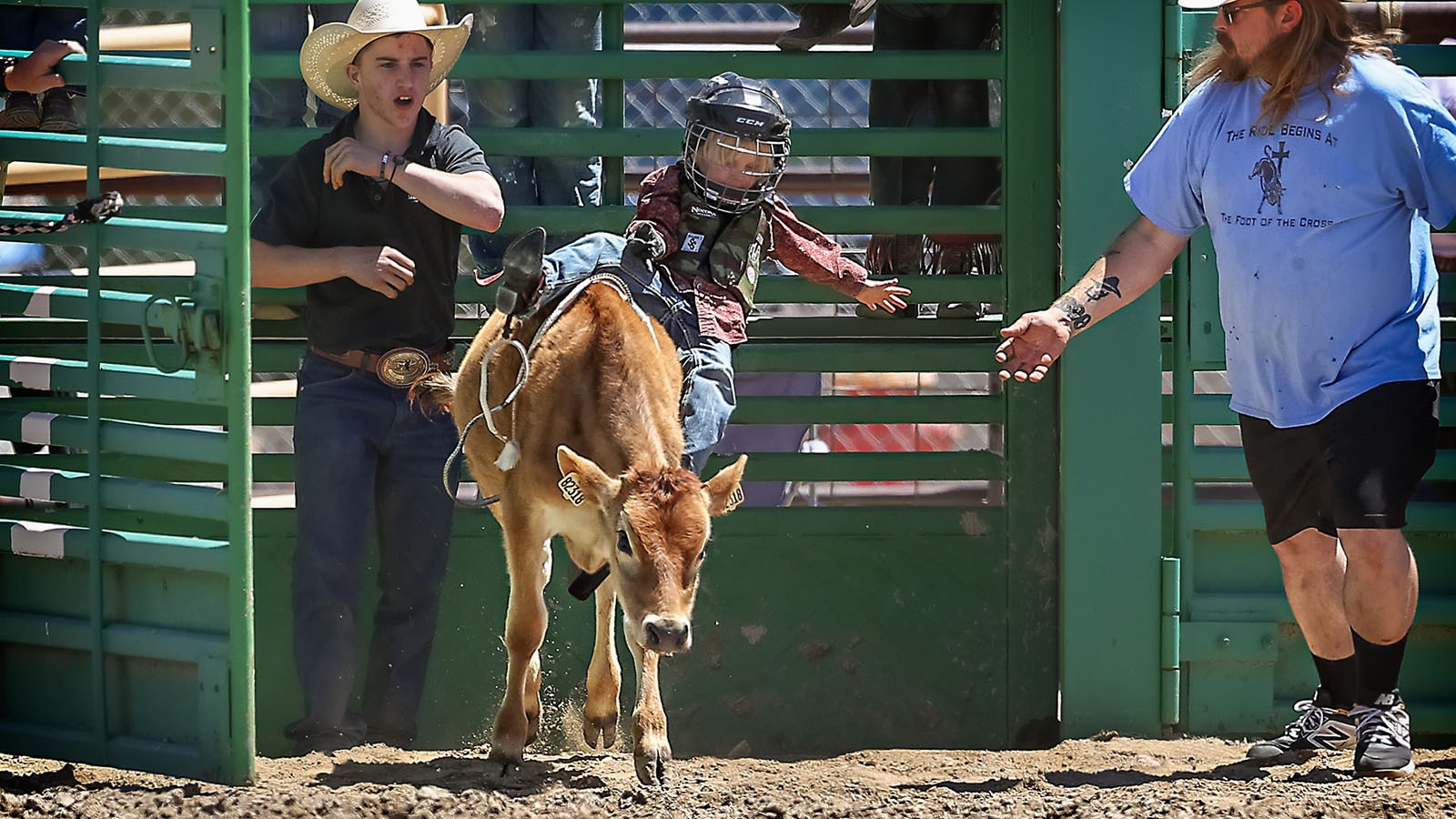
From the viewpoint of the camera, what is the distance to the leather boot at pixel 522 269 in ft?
17.3

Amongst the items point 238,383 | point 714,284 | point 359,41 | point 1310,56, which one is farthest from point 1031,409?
point 238,383

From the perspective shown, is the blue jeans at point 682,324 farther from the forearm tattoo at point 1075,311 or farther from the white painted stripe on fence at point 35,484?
the white painted stripe on fence at point 35,484

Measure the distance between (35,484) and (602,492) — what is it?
1.90m

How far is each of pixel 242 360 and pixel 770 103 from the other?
193cm

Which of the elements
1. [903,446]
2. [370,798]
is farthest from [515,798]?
[903,446]

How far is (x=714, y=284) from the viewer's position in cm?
583

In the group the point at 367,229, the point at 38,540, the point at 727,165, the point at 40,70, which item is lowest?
the point at 38,540

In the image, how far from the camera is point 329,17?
672cm

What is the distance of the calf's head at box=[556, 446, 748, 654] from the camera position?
4.66m

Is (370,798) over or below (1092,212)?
below

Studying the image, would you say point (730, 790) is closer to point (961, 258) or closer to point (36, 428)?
point (36, 428)

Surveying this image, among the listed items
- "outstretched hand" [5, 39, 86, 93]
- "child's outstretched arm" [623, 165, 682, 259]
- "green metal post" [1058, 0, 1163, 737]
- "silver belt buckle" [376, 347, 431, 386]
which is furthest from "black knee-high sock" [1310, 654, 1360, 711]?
"outstretched hand" [5, 39, 86, 93]

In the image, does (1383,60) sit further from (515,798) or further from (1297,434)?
(515,798)

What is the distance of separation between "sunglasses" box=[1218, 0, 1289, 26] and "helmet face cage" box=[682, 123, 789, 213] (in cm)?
147
